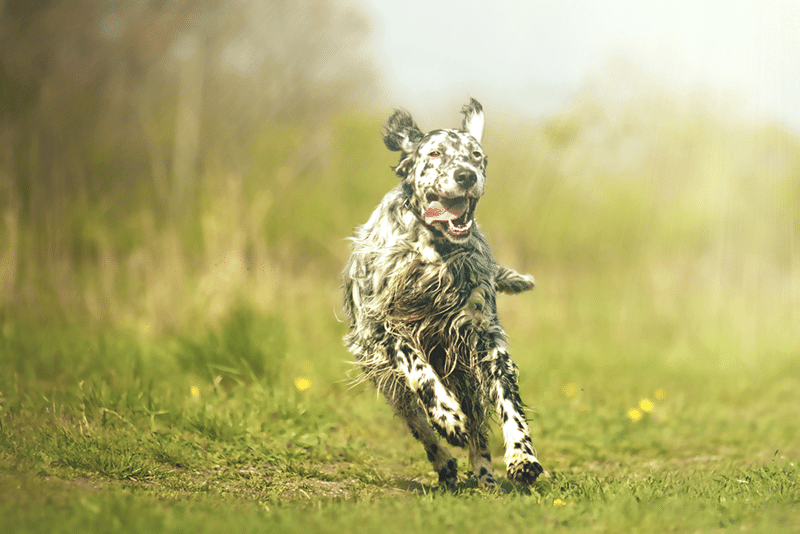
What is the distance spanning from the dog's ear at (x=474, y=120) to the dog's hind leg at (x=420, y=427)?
1.31 m

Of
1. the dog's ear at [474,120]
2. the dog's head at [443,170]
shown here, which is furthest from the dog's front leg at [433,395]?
the dog's ear at [474,120]

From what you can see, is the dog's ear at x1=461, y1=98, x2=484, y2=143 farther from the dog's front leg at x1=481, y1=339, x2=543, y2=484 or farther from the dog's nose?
the dog's front leg at x1=481, y1=339, x2=543, y2=484

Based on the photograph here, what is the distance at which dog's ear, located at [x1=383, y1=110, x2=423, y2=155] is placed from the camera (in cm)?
357

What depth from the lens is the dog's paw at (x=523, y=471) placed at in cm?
309

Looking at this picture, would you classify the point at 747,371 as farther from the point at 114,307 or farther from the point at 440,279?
the point at 114,307

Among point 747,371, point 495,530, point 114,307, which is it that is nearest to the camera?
point 495,530

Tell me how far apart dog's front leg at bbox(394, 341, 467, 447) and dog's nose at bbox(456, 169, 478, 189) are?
85 cm

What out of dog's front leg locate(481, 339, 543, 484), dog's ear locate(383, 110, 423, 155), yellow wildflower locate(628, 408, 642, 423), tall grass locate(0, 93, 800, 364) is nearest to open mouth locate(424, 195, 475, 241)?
dog's ear locate(383, 110, 423, 155)

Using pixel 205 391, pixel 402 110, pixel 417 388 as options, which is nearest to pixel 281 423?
pixel 205 391

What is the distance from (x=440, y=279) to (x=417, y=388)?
539 mm

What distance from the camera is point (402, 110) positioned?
3631 mm

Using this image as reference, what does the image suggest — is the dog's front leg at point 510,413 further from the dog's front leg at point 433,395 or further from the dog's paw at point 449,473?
the dog's paw at point 449,473

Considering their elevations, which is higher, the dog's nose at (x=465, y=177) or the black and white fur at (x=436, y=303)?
the dog's nose at (x=465, y=177)

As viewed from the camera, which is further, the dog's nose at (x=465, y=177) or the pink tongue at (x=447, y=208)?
the pink tongue at (x=447, y=208)
